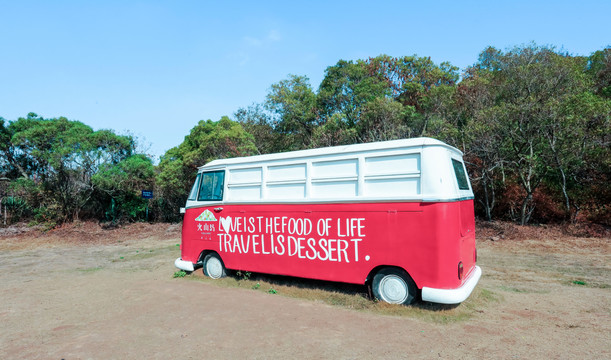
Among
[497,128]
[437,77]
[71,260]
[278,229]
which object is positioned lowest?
[71,260]

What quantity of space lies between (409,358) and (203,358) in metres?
2.50

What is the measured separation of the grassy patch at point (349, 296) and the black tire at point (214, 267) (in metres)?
0.16

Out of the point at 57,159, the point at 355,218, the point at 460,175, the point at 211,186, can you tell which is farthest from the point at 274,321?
the point at 57,159

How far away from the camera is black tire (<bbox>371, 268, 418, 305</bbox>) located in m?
5.70

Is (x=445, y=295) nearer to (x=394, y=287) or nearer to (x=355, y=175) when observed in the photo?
(x=394, y=287)

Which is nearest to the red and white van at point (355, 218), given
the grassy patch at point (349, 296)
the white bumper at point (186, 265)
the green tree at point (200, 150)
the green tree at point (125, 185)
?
the grassy patch at point (349, 296)

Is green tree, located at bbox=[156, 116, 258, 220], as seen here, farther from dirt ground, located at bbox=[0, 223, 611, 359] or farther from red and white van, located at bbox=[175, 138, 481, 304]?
red and white van, located at bbox=[175, 138, 481, 304]

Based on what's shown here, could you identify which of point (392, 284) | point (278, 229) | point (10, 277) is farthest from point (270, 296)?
point (10, 277)

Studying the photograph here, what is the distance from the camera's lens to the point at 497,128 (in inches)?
616

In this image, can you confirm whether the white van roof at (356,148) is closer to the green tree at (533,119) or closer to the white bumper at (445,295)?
the white bumper at (445,295)

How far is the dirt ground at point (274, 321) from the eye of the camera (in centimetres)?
429

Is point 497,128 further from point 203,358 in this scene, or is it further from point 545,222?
point 203,358

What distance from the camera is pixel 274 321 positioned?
5.39 meters

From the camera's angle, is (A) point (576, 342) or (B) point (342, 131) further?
(B) point (342, 131)
